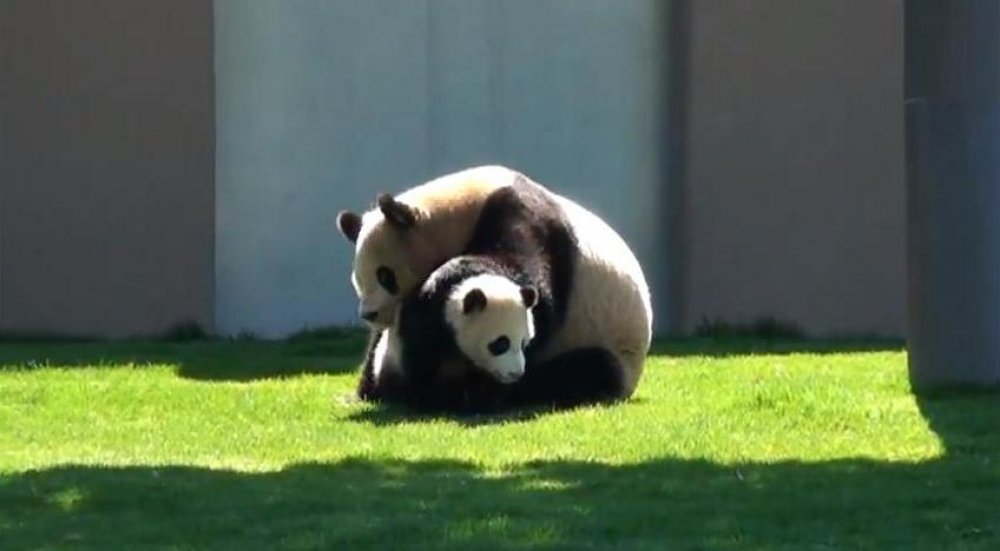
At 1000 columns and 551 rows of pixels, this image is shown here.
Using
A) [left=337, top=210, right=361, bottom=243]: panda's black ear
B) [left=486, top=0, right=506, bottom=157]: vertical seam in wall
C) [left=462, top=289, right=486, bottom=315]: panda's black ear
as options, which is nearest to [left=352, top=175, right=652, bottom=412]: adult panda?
[left=462, top=289, right=486, bottom=315]: panda's black ear

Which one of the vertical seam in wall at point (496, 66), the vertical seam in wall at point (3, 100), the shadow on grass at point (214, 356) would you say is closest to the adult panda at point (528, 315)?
the shadow on grass at point (214, 356)

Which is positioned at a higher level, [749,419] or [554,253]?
[554,253]

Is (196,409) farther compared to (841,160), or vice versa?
(841,160)

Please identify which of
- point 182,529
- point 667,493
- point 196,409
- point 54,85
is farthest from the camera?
point 54,85

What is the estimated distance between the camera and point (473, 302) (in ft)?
30.7

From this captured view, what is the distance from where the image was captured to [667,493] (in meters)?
7.29

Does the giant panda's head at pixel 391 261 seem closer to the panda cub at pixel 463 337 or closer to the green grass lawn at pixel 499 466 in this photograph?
the panda cub at pixel 463 337

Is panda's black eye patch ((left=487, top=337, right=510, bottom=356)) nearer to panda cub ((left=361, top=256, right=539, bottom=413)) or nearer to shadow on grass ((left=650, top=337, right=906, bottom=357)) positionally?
panda cub ((left=361, top=256, right=539, bottom=413))

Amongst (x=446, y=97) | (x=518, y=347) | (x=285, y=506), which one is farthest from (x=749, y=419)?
(x=446, y=97)

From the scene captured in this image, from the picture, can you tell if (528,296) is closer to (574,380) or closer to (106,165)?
(574,380)

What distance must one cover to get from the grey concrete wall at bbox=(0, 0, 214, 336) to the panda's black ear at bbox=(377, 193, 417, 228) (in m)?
5.74

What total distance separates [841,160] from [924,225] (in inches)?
245

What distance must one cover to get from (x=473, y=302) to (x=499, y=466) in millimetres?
1459

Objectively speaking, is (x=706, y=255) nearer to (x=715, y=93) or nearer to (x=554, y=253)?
(x=715, y=93)
